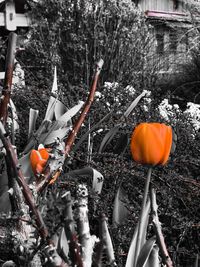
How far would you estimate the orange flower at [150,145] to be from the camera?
111 cm

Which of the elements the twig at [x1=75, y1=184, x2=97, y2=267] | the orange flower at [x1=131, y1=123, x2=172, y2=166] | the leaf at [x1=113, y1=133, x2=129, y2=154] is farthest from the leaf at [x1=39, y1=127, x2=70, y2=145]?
the twig at [x1=75, y1=184, x2=97, y2=267]

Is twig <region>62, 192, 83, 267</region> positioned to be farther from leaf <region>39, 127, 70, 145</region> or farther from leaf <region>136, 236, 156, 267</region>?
leaf <region>39, 127, 70, 145</region>

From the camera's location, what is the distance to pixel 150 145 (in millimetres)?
1109

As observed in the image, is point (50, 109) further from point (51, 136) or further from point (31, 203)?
point (31, 203)

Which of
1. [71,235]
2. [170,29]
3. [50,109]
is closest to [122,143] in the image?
[50,109]

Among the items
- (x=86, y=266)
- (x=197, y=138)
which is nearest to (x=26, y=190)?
(x=86, y=266)

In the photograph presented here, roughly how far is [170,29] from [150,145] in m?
11.1

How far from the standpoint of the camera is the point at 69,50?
340 inches

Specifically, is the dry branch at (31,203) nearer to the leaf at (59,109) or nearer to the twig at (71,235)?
the twig at (71,235)

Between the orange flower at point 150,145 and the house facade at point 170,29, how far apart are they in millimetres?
7707

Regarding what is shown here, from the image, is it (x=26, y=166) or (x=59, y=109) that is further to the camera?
(x=59, y=109)

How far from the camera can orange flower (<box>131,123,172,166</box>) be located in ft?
3.64

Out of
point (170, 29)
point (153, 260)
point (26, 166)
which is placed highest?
point (170, 29)

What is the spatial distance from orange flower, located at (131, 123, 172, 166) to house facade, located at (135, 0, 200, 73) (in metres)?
7.71
